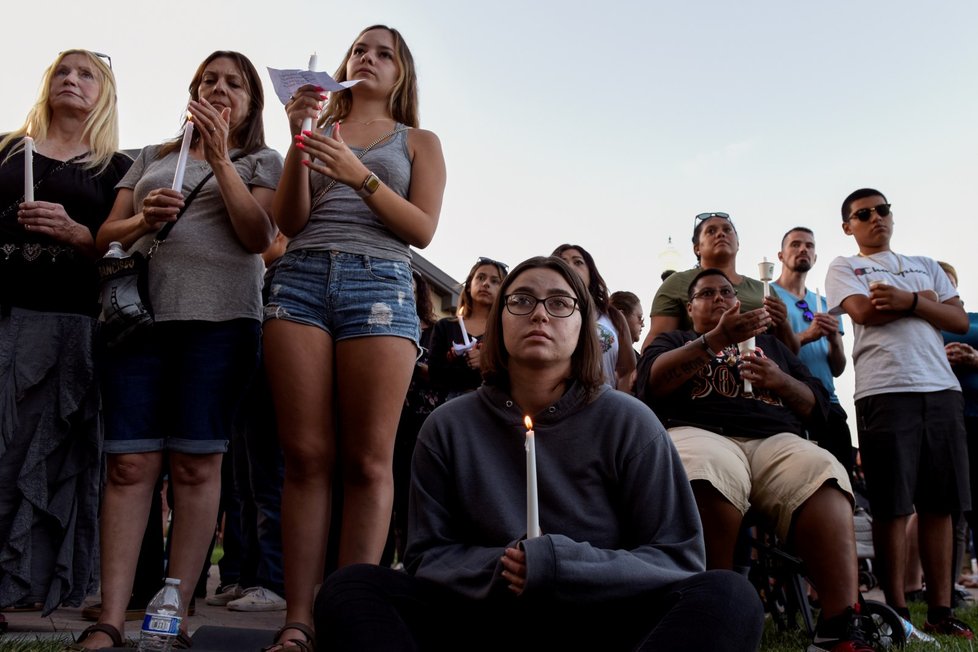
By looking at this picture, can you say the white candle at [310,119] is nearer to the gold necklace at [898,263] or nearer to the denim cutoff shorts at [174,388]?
the denim cutoff shorts at [174,388]

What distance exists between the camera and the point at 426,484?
98.9 inches

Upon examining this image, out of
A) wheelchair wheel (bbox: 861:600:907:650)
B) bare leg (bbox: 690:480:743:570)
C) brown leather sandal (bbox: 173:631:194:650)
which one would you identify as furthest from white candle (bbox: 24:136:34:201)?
wheelchair wheel (bbox: 861:600:907:650)

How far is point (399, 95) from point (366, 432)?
56.5 inches

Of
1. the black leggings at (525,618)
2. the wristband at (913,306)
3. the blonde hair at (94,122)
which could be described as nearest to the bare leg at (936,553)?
the wristband at (913,306)

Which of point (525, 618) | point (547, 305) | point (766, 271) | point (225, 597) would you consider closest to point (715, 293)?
point (766, 271)

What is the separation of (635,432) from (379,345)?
939mm

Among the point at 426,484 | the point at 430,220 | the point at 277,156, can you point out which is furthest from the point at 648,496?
the point at 277,156

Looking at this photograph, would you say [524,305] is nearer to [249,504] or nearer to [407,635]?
[407,635]

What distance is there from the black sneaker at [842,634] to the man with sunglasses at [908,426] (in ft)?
3.81

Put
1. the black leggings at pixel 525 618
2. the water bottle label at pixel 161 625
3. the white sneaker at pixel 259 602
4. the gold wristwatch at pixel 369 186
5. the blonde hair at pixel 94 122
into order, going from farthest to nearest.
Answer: the white sneaker at pixel 259 602, the blonde hair at pixel 94 122, the gold wristwatch at pixel 369 186, the water bottle label at pixel 161 625, the black leggings at pixel 525 618

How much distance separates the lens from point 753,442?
390 centimetres

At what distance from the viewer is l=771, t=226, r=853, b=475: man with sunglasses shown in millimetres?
4121

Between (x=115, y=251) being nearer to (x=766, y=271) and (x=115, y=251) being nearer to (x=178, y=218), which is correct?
(x=178, y=218)

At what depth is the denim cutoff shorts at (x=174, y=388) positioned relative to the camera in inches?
120
